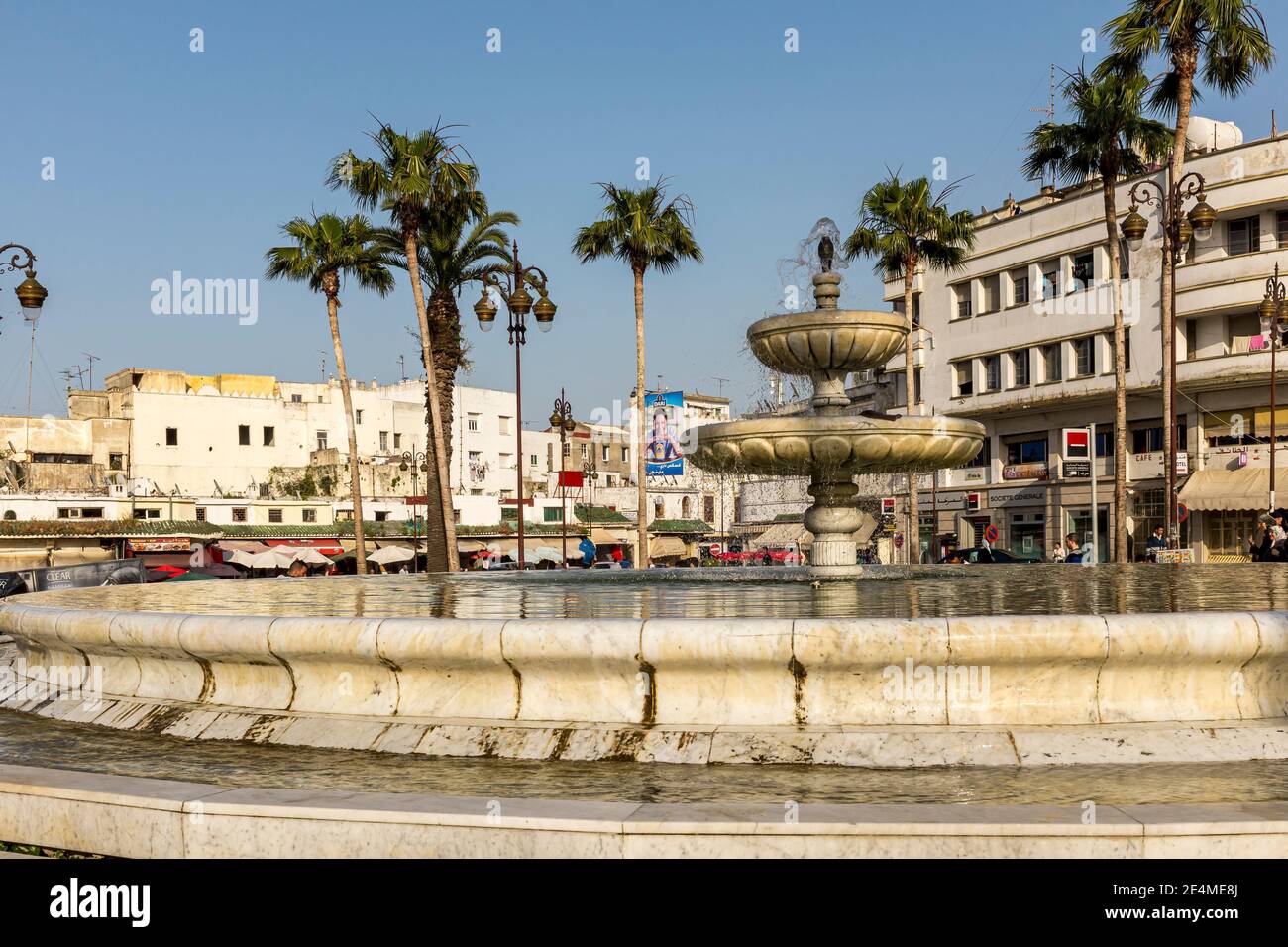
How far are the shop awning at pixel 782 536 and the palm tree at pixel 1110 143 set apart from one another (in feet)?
102

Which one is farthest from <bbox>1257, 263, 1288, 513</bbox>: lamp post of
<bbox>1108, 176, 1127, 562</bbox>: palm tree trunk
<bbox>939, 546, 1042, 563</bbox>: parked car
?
<bbox>939, 546, 1042, 563</bbox>: parked car

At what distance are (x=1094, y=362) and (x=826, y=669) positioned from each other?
38.8 m

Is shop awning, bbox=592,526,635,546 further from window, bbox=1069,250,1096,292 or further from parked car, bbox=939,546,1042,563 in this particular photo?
parked car, bbox=939,546,1042,563

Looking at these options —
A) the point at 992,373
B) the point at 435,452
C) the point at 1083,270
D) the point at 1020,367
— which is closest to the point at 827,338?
the point at 435,452

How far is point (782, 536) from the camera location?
65938mm

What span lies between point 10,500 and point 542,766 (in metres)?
53.2

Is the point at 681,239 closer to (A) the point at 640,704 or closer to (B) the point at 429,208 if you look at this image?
(B) the point at 429,208

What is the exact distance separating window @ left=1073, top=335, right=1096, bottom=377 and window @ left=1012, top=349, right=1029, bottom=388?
2439 mm

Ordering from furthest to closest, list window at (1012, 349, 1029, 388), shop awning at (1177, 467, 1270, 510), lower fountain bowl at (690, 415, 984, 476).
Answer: window at (1012, 349, 1029, 388), shop awning at (1177, 467, 1270, 510), lower fountain bowl at (690, 415, 984, 476)

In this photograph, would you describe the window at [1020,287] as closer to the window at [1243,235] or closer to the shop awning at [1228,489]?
the window at [1243,235]

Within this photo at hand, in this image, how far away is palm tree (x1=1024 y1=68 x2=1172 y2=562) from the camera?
29.7 m

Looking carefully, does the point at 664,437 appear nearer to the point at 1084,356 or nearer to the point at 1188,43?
the point at 1084,356

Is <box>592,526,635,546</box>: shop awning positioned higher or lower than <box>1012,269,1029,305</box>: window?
lower
